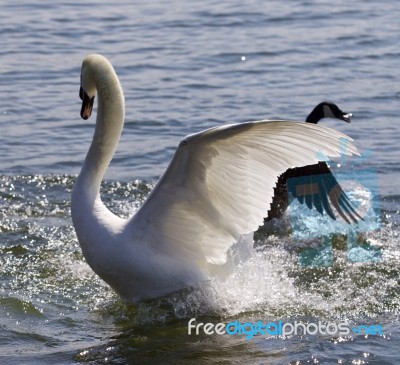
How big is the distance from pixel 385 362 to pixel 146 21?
10312 mm

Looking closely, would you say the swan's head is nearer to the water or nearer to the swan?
the water

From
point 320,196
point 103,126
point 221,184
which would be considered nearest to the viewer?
point 221,184

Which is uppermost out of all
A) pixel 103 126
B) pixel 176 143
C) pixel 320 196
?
pixel 103 126

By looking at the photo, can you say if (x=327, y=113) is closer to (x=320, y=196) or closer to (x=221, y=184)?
(x=320, y=196)

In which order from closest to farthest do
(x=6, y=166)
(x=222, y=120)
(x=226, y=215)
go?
1. (x=226, y=215)
2. (x=6, y=166)
3. (x=222, y=120)

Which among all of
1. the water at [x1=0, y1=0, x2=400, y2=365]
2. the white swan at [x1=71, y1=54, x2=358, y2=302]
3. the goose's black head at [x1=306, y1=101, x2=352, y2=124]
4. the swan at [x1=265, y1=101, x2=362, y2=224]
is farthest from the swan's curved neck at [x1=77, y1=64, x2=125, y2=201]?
the goose's black head at [x1=306, y1=101, x2=352, y2=124]

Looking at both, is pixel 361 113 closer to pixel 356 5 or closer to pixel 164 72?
pixel 164 72

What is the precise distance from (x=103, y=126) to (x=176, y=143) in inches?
157

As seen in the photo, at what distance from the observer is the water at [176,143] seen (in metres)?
6.49

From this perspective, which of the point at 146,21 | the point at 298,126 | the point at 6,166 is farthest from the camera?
the point at 146,21

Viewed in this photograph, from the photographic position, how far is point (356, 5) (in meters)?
16.3

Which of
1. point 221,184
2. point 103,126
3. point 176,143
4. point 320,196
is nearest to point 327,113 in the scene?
point 176,143

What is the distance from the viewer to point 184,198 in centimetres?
632

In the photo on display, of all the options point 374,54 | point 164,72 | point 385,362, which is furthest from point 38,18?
point 385,362
